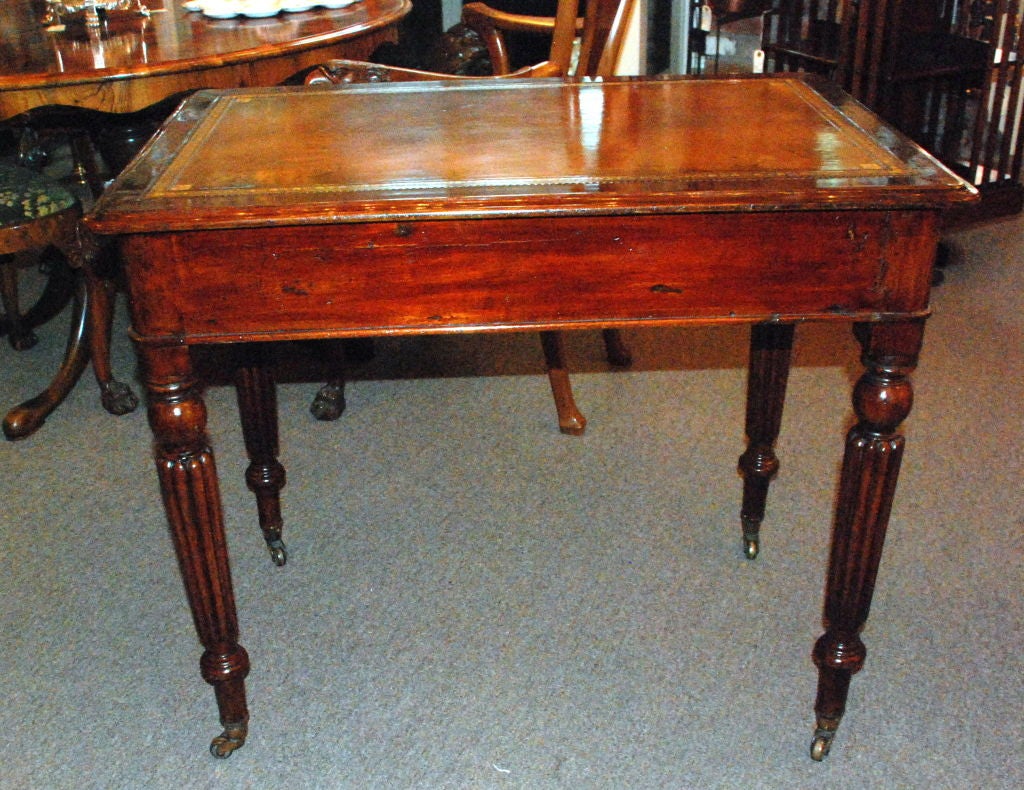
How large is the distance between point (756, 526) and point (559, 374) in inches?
23.6

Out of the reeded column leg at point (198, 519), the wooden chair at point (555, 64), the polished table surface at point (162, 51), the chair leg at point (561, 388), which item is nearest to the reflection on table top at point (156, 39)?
the polished table surface at point (162, 51)

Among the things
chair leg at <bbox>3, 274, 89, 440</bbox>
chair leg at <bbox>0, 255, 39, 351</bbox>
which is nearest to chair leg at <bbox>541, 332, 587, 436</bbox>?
chair leg at <bbox>3, 274, 89, 440</bbox>

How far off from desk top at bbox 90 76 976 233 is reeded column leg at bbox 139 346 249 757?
0.68ft

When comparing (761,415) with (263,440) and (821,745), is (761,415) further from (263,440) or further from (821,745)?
(263,440)

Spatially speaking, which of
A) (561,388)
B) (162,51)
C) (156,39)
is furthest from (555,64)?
(156,39)

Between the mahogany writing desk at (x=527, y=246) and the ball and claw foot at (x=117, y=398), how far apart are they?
124 centimetres

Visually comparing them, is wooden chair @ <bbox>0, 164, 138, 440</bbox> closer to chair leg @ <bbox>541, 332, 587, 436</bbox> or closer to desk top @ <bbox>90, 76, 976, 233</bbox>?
desk top @ <bbox>90, 76, 976, 233</bbox>

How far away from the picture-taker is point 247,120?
155 cm

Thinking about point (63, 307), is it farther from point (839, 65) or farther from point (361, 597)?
point (839, 65)

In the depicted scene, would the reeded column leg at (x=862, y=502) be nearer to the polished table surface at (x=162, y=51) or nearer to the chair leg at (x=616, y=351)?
the chair leg at (x=616, y=351)

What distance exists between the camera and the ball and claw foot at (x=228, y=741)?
1.57 meters

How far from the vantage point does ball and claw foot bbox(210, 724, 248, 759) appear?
1574 mm

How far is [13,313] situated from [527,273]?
6.95ft

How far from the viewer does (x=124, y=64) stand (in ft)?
7.20
